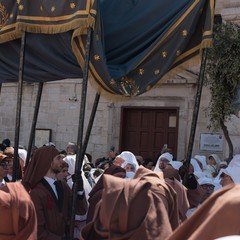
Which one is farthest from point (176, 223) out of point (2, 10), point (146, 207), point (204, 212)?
point (2, 10)

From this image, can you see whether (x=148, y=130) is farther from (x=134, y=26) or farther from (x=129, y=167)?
(x=134, y=26)

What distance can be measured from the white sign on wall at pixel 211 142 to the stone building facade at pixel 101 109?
0.40 feet

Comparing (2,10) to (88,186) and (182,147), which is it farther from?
(182,147)

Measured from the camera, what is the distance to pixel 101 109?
599 inches

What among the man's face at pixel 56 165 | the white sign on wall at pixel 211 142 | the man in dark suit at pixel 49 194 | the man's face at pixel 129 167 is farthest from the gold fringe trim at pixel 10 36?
the white sign on wall at pixel 211 142

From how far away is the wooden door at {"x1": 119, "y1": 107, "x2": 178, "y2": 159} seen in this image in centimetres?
1451

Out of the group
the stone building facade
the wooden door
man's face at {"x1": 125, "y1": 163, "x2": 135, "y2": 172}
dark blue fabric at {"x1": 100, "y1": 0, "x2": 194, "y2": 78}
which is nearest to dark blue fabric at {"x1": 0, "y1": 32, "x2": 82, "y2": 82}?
dark blue fabric at {"x1": 100, "y1": 0, "x2": 194, "y2": 78}

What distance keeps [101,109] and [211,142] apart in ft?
12.2

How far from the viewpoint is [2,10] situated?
205 inches

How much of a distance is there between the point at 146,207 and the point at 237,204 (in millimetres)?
877

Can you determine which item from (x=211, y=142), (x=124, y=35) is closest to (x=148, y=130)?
(x=211, y=142)

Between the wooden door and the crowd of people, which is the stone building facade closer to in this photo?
the wooden door

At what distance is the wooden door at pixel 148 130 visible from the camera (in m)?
14.5

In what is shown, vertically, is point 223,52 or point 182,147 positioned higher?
point 223,52
